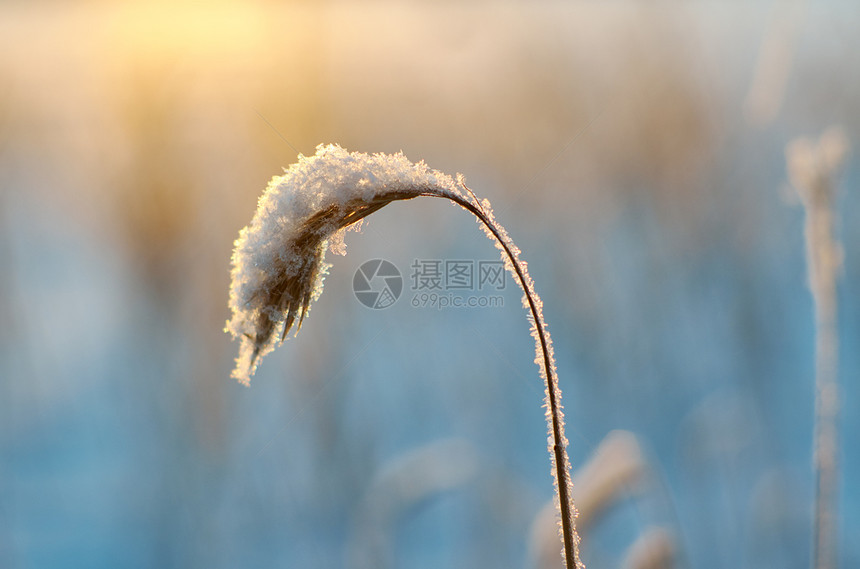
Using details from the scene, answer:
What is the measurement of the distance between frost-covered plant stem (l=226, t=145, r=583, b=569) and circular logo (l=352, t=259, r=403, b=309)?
229 cm

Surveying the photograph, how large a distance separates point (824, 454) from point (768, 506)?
2001 mm

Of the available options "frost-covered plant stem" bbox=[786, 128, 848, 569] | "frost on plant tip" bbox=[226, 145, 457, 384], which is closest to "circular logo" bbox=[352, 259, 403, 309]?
"frost-covered plant stem" bbox=[786, 128, 848, 569]

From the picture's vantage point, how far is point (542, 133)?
4125 millimetres

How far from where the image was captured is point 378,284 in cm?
325

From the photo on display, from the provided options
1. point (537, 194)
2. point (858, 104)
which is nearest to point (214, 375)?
point (537, 194)

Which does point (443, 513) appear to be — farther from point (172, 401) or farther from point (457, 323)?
point (172, 401)

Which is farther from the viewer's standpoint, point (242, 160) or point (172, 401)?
point (242, 160)

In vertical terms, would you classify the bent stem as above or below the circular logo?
below

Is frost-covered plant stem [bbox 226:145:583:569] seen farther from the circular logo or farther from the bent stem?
the circular logo

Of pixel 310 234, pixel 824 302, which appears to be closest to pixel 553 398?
pixel 310 234

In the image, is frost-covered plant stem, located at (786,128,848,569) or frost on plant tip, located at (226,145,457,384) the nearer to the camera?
frost on plant tip, located at (226,145,457,384)

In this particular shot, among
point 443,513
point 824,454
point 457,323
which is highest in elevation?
point 457,323

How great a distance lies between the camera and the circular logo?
10.1ft

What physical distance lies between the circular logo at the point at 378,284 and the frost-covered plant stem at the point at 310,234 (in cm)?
229
